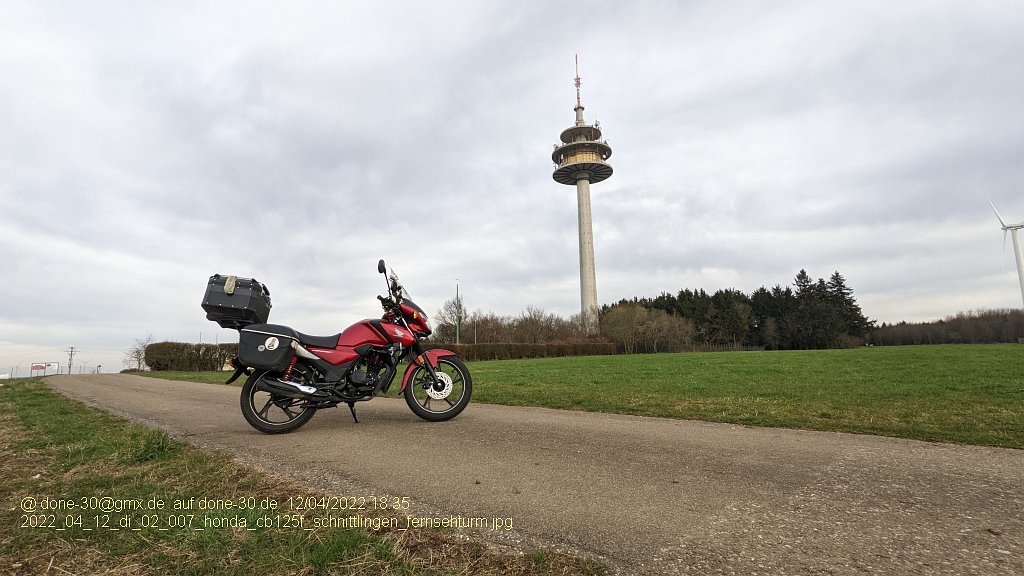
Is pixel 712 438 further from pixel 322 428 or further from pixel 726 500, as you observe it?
pixel 322 428

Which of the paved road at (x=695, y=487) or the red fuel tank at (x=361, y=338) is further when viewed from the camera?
the red fuel tank at (x=361, y=338)

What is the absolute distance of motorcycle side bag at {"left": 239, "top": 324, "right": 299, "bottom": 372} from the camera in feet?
18.9

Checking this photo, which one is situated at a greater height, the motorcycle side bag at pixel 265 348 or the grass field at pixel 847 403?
the motorcycle side bag at pixel 265 348

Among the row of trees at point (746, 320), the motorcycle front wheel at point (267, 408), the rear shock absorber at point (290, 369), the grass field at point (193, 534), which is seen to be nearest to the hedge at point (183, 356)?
the motorcycle front wheel at point (267, 408)

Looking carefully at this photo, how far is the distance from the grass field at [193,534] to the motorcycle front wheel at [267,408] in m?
1.55

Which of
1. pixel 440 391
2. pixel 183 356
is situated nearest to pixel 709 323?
pixel 183 356

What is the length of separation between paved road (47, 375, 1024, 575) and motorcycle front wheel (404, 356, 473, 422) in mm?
272

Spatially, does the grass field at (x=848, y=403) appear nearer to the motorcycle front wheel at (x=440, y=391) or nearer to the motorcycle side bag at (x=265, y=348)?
the motorcycle front wheel at (x=440, y=391)

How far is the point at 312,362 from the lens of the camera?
19.7 feet

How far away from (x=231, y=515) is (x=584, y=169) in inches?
3734

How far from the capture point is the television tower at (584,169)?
82312 millimetres

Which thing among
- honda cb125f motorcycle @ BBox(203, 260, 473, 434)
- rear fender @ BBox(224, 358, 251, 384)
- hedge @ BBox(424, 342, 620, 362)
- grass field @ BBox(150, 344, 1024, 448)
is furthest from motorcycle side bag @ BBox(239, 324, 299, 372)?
hedge @ BBox(424, 342, 620, 362)

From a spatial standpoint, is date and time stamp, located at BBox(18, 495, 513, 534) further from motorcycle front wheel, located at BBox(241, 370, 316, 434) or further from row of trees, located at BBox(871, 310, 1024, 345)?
row of trees, located at BBox(871, 310, 1024, 345)

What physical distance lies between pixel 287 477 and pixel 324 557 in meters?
1.74
